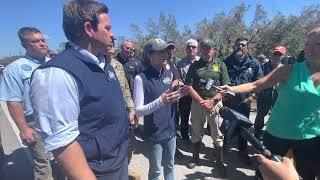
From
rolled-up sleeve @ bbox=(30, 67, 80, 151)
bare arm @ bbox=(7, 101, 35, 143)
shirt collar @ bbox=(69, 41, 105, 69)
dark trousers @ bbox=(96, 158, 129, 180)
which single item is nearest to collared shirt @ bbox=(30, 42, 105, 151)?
rolled-up sleeve @ bbox=(30, 67, 80, 151)

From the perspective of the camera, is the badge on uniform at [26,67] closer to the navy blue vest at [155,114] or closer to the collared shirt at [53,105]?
the navy blue vest at [155,114]

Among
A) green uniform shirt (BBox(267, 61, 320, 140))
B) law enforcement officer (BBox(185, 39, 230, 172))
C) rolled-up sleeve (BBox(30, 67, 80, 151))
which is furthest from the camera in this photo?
law enforcement officer (BBox(185, 39, 230, 172))

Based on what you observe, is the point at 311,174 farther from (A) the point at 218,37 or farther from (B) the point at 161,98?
(A) the point at 218,37

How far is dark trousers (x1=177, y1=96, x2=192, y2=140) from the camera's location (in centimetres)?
640

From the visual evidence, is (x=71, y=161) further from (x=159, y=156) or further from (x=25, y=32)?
(x=25, y=32)

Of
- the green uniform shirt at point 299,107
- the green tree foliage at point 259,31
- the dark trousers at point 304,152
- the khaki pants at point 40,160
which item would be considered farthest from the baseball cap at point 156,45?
the green tree foliage at point 259,31

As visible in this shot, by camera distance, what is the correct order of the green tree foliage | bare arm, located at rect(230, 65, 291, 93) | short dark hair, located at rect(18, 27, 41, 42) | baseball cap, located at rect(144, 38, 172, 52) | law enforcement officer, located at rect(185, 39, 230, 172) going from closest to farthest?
bare arm, located at rect(230, 65, 291, 93)
baseball cap, located at rect(144, 38, 172, 52)
short dark hair, located at rect(18, 27, 41, 42)
law enforcement officer, located at rect(185, 39, 230, 172)
the green tree foliage

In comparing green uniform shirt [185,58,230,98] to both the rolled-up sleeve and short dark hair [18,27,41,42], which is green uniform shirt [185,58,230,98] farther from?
the rolled-up sleeve

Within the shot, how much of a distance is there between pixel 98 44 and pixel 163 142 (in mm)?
1865

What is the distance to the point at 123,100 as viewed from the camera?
2338 millimetres

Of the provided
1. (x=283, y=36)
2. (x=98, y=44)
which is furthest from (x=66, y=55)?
(x=283, y=36)

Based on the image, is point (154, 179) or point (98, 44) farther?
point (154, 179)

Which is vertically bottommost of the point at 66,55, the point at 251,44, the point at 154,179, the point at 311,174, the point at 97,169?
the point at 154,179

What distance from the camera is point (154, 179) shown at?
145 inches
